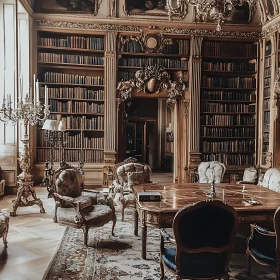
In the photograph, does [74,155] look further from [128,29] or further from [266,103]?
[266,103]

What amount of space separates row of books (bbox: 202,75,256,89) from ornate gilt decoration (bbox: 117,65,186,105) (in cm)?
81

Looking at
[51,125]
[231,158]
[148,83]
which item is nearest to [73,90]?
[148,83]

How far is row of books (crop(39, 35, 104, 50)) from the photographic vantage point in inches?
312

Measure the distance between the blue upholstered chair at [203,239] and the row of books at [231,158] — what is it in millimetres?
5618

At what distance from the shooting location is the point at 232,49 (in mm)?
8398

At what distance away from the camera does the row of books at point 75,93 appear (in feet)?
26.1

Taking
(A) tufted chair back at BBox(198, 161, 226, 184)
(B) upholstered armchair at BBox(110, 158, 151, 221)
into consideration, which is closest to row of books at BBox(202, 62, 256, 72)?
(A) tufted chair back at BBox(198, 161, 226, 184)

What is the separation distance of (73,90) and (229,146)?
12.4 ft

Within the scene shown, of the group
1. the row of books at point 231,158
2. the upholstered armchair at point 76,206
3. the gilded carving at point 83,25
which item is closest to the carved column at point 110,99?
the gilded carving at point 83,25

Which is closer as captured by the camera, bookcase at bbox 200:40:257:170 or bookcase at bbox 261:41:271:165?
bookcase at bbox 261:41:271:165

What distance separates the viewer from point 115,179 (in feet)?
20.5

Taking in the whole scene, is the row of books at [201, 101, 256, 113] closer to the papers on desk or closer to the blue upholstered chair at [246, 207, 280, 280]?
the papers on desk

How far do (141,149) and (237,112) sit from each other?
5.10 metres

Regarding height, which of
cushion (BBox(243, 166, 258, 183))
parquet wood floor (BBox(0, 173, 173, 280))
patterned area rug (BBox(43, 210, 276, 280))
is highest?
cushion (BBox(243, 166, 258, 183))
